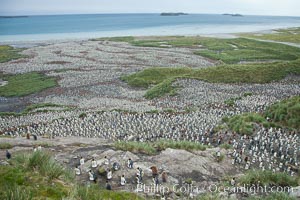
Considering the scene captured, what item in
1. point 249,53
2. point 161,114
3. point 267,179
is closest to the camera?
point 267,179

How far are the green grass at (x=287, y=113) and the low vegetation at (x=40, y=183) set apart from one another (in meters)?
18.6

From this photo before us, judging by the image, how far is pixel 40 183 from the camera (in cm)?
1123

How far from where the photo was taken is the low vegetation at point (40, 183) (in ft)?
32.8

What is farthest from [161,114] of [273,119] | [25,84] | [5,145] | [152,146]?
[25,84]

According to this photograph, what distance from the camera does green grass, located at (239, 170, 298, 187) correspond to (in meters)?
16.3

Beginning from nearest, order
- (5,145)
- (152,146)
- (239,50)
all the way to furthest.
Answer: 1. (5,145)
2. (152,146)
3. (239,50)

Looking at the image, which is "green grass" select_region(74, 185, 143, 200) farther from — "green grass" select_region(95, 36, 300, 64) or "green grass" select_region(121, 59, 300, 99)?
"green grass" select_region(95, 36, 300, 64)

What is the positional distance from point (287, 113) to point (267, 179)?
13210 mm

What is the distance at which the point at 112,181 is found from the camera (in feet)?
52.3

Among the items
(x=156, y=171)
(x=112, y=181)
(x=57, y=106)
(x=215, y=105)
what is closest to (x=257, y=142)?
(x=156, y=171)

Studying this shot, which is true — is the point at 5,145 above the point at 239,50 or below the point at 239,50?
below

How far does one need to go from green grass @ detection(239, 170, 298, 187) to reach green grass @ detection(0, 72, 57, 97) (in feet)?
147

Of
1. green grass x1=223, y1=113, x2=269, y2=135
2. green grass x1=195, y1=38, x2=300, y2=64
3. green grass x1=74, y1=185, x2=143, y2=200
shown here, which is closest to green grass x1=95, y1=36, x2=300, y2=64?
green grass x1=195, y1=38, x2=300, y2=64

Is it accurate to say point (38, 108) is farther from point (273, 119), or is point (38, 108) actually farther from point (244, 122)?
point (273, 119)
